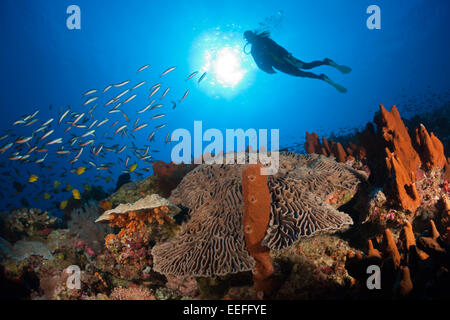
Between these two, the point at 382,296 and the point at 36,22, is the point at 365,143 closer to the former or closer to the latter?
the point at 382,296

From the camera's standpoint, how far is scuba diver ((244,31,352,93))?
10305 millimetres

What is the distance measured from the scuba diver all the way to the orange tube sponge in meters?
9.66

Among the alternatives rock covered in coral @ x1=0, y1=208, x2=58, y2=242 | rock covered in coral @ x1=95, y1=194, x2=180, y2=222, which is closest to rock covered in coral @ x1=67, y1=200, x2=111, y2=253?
rock covered in coral @ x1=0, y1=208, x2=58, y2=242

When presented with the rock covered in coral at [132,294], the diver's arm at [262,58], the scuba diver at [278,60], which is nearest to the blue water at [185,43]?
the scuba diver at [278,60]

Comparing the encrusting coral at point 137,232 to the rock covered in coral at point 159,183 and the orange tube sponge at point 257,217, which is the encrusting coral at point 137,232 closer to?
the orange tube sponge at point 257,217

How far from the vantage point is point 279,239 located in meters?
2.51

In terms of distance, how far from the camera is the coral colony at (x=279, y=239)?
2.46 m

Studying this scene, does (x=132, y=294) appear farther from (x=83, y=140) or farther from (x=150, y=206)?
(x=83, y=140)

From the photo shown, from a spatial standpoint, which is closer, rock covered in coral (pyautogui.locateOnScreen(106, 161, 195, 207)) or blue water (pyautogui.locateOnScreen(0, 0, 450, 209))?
rock covered in coral (pyautogui.locateOnScreen(106, 161, 195, 207))

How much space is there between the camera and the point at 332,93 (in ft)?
334

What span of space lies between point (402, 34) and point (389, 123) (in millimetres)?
63224

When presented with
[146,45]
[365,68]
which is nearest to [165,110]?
[146,45]

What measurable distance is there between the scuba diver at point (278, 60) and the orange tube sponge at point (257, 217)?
9.66 metres

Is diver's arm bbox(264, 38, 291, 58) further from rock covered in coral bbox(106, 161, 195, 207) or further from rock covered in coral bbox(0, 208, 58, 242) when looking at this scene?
rock covered in coral bbox(0, 208, 58, 242)
